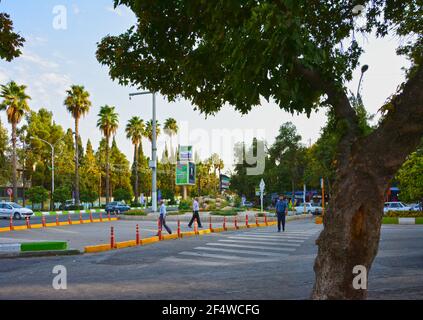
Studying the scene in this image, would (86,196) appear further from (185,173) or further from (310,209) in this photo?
(310,209)

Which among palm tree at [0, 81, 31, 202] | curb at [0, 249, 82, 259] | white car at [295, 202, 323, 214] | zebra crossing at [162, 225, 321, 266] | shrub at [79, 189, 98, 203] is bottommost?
white car at [295, 202, 323, 214]

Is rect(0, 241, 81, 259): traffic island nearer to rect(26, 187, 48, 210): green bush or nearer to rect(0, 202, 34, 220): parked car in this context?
rect(0, 202, 34, 220): parked car

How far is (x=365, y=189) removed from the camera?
485cm

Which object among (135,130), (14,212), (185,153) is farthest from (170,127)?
(14,212)

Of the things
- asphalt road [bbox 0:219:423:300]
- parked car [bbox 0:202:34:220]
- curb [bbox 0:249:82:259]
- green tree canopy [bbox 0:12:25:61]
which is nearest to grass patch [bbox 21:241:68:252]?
curb [bbox 0:249:82:259]

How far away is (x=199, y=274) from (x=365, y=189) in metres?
6.02

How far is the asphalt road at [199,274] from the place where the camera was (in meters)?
7.95

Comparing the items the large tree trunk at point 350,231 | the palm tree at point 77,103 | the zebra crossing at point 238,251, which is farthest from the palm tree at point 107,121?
the large tree trunk at point 350,231

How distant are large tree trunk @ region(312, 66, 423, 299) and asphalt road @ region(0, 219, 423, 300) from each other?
2779 millimetres

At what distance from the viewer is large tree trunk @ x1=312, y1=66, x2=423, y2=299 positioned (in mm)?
4852

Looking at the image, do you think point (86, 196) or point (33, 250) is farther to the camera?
point (86, 196)

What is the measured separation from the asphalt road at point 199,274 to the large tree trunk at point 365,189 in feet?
9.12

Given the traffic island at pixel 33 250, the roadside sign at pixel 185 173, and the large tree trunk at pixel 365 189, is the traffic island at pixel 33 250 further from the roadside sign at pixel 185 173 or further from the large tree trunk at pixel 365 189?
the roadside sign at pixel 185 173

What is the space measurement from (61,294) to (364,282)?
5368mm
